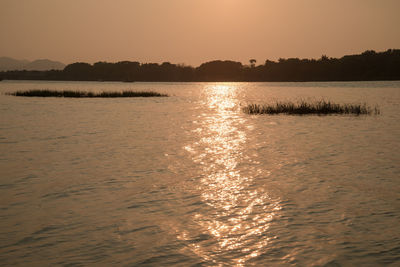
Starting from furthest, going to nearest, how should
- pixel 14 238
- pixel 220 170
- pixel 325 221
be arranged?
pixel 220 170 → pixel 325 221 → pixel 14 238

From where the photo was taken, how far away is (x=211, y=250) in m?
6.96

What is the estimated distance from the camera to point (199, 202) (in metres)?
10.0

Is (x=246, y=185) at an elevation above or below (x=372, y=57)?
below

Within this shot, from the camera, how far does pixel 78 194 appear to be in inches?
427

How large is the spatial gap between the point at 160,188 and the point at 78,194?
230 centimetres

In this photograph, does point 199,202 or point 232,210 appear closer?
point 232,210

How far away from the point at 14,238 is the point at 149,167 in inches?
A: 290

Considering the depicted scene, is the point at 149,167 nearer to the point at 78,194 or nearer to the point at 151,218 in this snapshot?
the point at 78,194

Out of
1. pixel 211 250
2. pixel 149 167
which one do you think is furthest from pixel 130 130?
pixel 211 250

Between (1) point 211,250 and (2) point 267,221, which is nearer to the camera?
(1) point 211,250

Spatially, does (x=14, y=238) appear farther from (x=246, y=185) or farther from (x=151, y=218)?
(x=246, y=185)

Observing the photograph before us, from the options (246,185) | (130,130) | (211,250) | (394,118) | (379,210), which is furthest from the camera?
(394,118)

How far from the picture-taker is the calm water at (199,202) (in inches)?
272

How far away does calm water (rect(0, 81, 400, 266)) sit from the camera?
6906 millimetres
